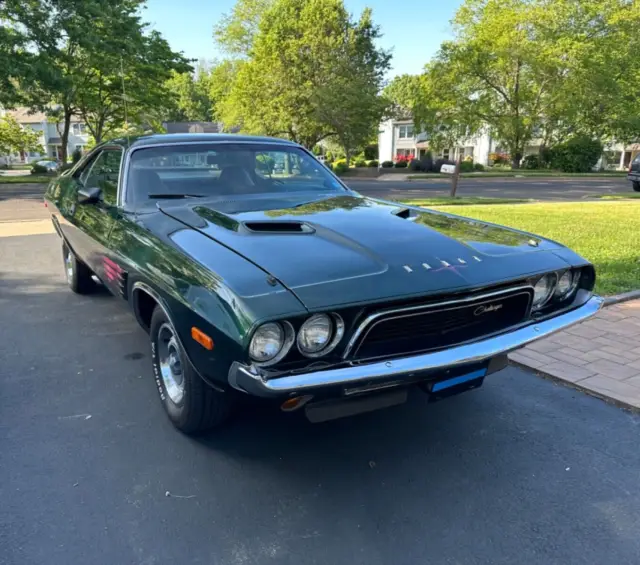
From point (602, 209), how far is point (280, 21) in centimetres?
2758

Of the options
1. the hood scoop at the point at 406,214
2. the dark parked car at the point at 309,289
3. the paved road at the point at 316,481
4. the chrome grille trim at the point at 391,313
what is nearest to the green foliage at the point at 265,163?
the dark parked car at the point at 309,289

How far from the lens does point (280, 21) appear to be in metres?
33.6

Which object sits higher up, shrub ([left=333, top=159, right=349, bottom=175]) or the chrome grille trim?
the chrome grille trim

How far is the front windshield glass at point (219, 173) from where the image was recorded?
11.8ft

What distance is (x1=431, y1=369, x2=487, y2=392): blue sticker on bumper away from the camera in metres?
2.45

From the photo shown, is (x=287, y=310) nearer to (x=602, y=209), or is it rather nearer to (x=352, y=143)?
(x=602, y=209)

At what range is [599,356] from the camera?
3934mm

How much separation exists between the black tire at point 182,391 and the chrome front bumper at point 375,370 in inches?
11.3

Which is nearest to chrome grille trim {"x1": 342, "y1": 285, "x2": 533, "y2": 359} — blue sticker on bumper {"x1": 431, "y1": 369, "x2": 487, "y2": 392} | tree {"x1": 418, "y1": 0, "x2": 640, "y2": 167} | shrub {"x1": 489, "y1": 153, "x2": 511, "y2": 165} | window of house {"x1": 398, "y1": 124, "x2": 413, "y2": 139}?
blue sticker on bumper {"x1": 431, "y1": 369, "x2": 487, "y2": 392}

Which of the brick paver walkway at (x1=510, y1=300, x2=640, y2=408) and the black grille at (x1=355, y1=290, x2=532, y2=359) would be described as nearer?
the black grille at (x1=355, y1=290, x2=532, y2=359)

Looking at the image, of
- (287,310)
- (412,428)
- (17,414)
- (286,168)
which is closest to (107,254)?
(17,414)

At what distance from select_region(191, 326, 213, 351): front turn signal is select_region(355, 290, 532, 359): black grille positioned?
61 centimetres

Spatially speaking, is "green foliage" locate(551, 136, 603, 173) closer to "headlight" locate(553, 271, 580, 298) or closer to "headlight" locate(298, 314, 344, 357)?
"headlight" locate(553, 271, 580, 298)

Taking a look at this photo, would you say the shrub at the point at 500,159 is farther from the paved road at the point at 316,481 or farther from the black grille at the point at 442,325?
the black grille at the point at 442,325
